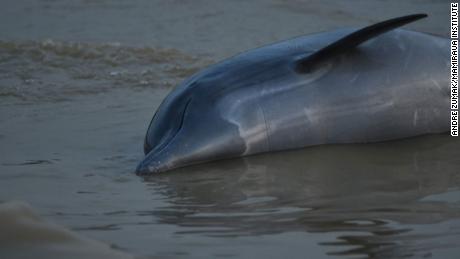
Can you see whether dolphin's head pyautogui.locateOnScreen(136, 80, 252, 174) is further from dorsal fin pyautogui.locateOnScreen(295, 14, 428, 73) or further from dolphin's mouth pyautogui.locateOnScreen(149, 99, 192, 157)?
dorsal fin pyautogui.locateOnScreen(295, 14, 428, 73)

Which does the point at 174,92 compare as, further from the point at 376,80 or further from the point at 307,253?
the point at 307,253

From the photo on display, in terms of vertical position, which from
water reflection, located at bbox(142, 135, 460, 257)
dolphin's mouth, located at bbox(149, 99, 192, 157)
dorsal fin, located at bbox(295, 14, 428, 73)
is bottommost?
water reflection, located at bbox(142, 135, 460, 257)

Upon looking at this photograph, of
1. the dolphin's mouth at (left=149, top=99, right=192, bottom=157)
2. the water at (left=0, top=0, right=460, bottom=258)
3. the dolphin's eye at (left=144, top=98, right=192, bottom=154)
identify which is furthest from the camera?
the dolphin's eye at (left=144, top=98, right=192, bottom=154)

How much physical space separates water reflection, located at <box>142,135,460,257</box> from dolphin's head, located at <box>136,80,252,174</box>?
7 cm

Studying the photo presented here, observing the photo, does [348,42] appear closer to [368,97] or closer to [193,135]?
[368,97]

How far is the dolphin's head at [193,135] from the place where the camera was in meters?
4.98

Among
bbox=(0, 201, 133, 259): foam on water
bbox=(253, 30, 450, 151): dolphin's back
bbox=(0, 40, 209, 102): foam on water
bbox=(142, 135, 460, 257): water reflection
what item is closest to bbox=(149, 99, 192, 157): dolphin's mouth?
bbox=(142, 135, 460, 257): water reflection

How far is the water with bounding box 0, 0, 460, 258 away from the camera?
345 cm

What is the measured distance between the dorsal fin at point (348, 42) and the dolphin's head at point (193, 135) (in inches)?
20.4

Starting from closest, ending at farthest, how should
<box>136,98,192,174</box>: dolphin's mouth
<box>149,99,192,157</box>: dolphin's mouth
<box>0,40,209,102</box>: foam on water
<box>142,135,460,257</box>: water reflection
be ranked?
<box>142,135,460,257</box>: water reflection → <box>136,98,192,174</box>: dolphin's mouth → <box>149,99,192,157</box>: dolphin's mouth → <box>0,40,209,102</box>: foam on water

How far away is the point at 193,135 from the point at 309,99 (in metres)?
0.67

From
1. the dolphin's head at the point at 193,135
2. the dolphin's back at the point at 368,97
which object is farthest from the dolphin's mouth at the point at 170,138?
the dolphin's back at the point at 368,97

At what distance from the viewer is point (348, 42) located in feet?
17.0

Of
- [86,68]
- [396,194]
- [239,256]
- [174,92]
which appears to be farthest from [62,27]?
[239,256]
